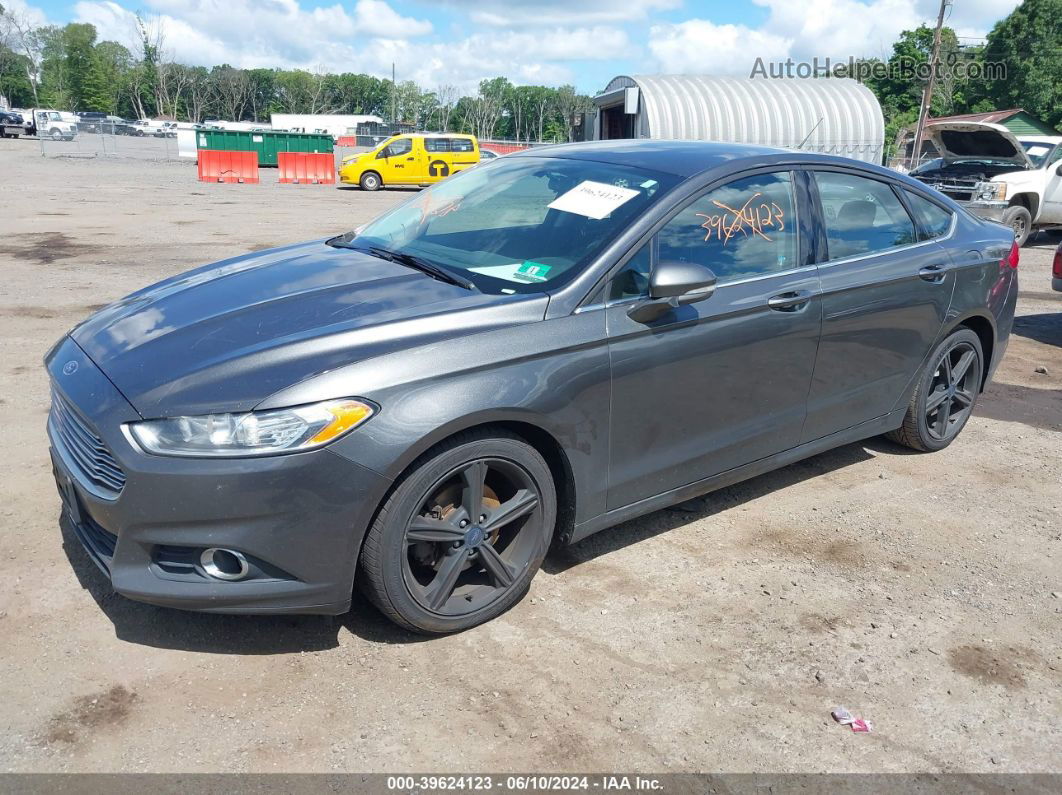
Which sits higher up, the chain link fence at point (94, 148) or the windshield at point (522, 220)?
the windshield at point (522, 220)

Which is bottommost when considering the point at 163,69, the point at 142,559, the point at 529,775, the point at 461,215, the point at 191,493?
the point at 529,775

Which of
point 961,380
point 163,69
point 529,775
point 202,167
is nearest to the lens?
point 529,775

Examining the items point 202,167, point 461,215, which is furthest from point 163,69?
point 461,215

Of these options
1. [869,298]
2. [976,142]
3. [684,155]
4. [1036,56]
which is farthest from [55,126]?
[869,298]

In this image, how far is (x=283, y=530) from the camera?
8.98 feet

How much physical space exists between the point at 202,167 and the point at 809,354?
2706cm

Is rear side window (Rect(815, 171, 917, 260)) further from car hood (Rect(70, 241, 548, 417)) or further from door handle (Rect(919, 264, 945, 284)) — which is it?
car hood (Rect(70, 241, 548, 417))

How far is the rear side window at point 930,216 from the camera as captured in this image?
188 inches


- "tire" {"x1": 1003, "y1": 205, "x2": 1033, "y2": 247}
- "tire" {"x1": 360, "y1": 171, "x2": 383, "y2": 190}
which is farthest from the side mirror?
"tire" {"x1": 360, "y1": 171, "x2": 383, "y2": 190}

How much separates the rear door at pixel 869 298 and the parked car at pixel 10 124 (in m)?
59.9

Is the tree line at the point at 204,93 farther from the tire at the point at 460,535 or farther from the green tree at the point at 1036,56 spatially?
the tire at the point at 460,535

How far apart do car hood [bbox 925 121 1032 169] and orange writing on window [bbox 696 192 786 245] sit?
13896 millimetres

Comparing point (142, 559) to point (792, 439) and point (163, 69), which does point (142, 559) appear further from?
point (163, 69)

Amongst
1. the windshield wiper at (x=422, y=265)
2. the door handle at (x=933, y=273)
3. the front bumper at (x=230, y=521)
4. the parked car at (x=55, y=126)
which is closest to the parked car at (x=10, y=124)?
the parked car at (x=55, y=126)
